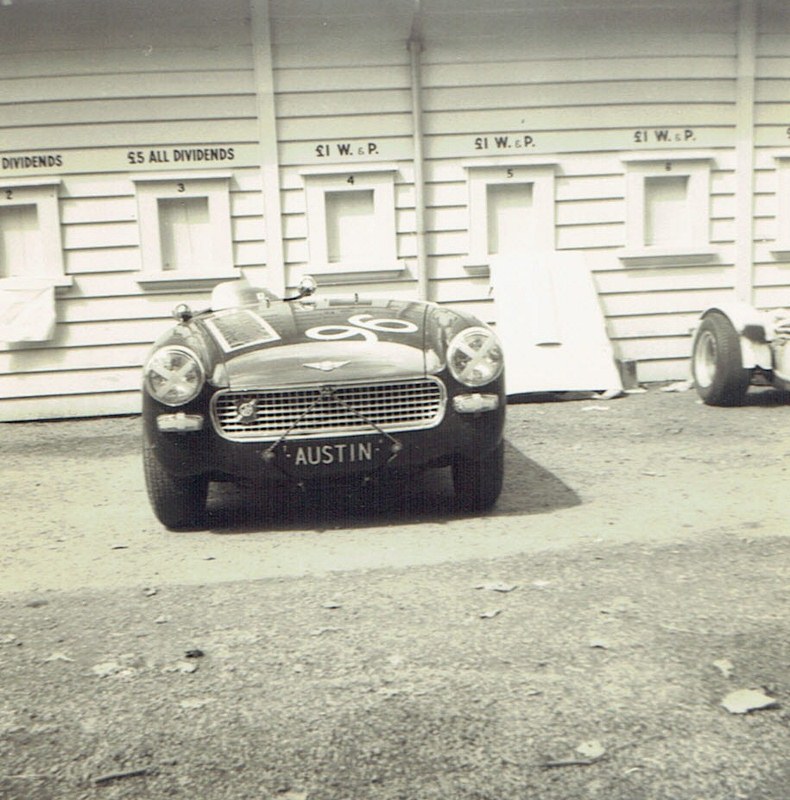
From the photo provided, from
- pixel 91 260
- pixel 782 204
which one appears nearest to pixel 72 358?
pixel 91 260

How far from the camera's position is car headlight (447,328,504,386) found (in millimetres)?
4812

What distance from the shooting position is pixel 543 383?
893cm

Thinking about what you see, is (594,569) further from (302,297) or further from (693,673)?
(302,297)

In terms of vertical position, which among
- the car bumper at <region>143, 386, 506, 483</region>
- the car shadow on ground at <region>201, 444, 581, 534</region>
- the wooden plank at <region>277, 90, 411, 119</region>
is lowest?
the car shadow on ground at <region>201, 444, 581, 534</region>

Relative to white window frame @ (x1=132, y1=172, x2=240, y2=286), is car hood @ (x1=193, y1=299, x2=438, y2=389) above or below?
below

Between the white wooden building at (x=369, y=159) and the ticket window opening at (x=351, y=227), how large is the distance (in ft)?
0.06

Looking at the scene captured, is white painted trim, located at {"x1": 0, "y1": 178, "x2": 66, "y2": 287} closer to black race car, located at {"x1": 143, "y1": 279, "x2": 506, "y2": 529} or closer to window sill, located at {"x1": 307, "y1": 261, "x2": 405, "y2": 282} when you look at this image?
window sill, located at {"x1": 307, "y1": 261, "x2": 405, "y2": 282}

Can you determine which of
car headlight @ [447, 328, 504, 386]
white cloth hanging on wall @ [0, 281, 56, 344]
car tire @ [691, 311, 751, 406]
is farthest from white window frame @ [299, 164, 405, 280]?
car headlight @ [447, 328, 504, 386]

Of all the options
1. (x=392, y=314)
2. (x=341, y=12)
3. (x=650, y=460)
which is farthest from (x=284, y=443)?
(x=341, y=12)

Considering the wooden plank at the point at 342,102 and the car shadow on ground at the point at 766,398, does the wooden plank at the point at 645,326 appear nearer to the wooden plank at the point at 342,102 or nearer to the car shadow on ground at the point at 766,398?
the car shadow on ground at the point at 766,398

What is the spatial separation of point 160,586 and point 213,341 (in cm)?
138

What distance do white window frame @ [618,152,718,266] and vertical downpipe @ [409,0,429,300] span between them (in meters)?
1.93

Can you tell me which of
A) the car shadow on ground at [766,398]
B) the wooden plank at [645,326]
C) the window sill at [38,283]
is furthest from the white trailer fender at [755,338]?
the window sill at [38,283]

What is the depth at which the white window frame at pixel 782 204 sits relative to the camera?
9977 millimetres
